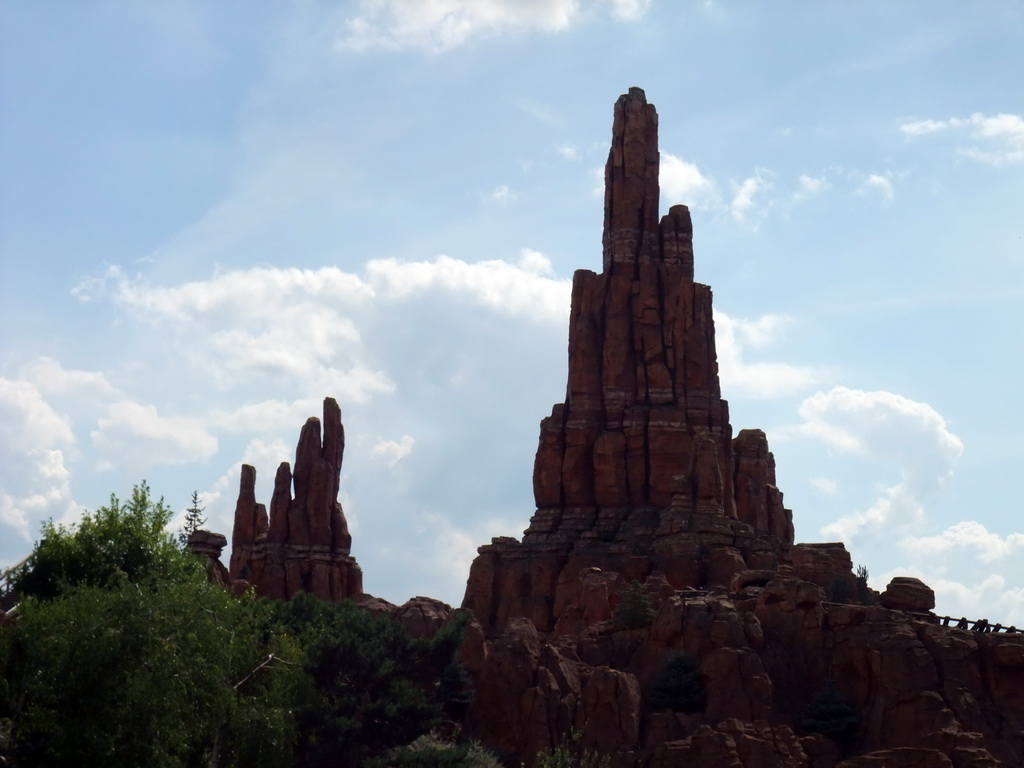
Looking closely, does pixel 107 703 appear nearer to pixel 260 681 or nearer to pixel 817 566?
pixel 260 681

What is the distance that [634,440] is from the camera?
108 m

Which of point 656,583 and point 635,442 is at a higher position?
point 635,442

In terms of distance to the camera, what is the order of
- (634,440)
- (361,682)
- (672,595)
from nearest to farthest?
(361,682), (672,595), (634,440)

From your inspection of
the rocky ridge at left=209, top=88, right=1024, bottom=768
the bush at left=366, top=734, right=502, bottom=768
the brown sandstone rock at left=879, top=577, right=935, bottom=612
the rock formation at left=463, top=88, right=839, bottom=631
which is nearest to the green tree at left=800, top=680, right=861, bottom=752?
the rocky ridge at left=209, top=88, right=1024, bottom=768

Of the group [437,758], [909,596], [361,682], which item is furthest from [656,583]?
[437,758]

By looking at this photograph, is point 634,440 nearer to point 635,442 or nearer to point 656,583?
point 635,442

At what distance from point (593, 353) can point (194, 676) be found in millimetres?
60154

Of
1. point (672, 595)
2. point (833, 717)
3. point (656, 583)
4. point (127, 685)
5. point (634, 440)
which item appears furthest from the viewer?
point (634, 440)

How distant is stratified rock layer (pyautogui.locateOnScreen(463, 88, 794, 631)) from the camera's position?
97.8 m

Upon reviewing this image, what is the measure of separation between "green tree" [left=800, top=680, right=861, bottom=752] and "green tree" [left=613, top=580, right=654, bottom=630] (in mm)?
9787

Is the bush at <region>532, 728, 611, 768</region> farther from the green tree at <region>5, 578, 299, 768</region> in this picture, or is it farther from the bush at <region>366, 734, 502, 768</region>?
the green tree at <region>5, 578, 299, 768</region>

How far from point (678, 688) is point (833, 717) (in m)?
6.21

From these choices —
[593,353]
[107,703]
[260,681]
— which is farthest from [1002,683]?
[593,353]

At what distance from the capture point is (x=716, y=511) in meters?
97.3
